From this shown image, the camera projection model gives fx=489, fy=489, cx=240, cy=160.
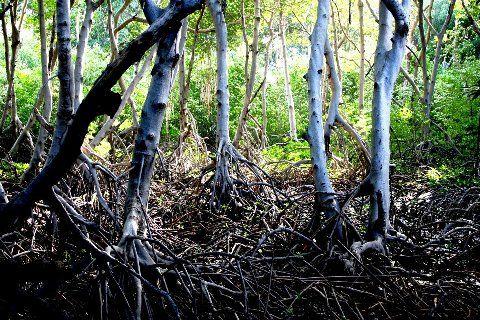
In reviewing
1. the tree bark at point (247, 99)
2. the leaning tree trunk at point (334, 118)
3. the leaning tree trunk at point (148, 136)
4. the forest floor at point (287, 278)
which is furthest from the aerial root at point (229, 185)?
the leaning tree trunk at point (148, 136)

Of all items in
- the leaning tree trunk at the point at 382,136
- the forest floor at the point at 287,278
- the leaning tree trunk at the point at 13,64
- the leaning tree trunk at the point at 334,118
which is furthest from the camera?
the leaning tree trunk at the point at 13,64

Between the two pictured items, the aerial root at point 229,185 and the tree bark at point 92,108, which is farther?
the aerial root at point 229,185

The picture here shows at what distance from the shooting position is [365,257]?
10.3ft

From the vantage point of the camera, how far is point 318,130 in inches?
157

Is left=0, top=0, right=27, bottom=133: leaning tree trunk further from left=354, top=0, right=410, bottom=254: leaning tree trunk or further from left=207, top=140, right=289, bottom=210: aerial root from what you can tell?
left=354, top=0, right=410, bottom=254: leaning tree trunk

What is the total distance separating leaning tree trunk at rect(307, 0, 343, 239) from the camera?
370 centimetres

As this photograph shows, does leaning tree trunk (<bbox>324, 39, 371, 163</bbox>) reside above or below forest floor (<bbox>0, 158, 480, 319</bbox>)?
above

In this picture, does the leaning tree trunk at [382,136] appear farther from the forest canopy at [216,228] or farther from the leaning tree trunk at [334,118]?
the leaning tree trunk at [334,118]

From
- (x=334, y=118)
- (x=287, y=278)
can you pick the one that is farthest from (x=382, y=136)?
(x=287, y=278)

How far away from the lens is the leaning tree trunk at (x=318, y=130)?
3695 millimetres

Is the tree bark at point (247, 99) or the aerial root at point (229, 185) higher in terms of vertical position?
the tree bark at point (247, 99)

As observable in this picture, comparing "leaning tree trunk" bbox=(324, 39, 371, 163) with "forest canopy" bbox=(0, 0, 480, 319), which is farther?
"leaning tree trunk" bbox=(324, 39, 371, 163)

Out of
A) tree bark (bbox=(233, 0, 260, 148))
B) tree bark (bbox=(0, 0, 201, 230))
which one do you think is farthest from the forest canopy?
tree bark (bbox=(233, 0, 260, 148))

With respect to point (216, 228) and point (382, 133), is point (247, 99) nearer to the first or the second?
point (216, 228)
